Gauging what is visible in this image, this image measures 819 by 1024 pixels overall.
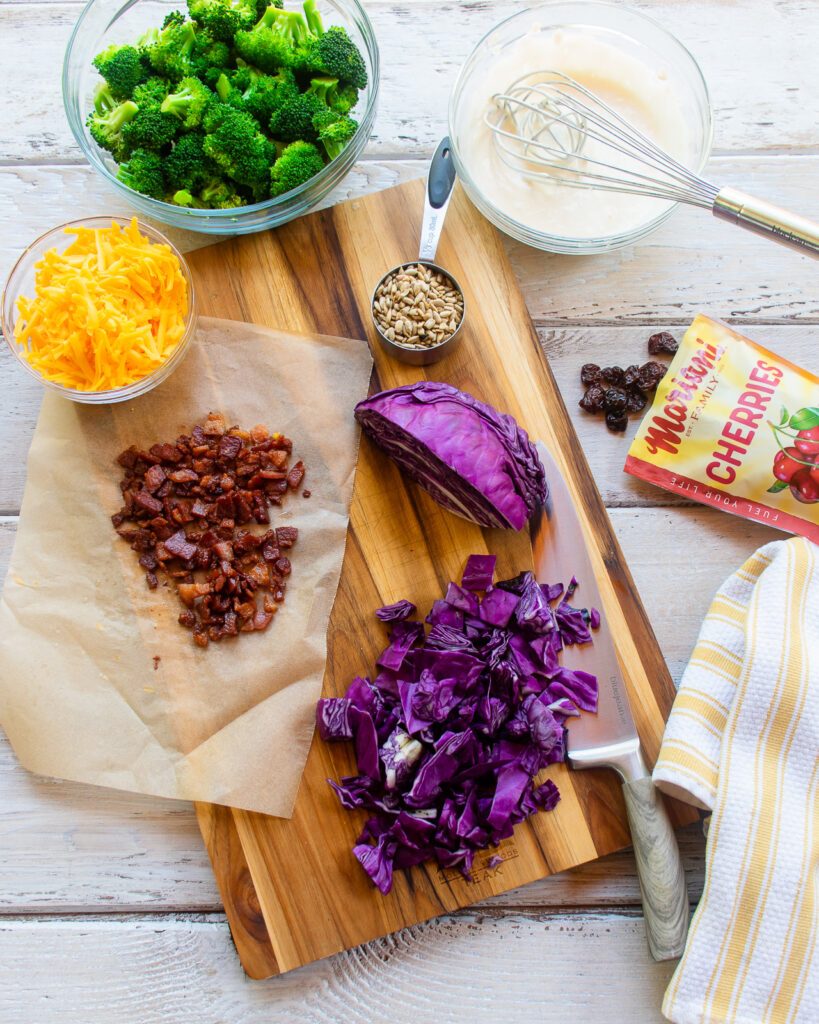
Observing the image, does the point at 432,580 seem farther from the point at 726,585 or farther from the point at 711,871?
the point at 711,871

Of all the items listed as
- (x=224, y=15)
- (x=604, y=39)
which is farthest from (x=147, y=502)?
(x=604, y=39)

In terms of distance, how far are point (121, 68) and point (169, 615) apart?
1.53 meters

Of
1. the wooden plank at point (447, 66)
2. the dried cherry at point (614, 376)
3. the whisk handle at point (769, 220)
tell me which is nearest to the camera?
the whisk handle at point (769, 220)

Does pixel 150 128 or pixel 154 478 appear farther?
pixel 154 478

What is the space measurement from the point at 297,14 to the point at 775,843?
8.53 ft

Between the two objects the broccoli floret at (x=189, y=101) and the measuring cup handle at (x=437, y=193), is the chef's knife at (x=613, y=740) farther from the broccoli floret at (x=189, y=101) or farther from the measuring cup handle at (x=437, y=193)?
the broccoli floret at (x=189, y=101)

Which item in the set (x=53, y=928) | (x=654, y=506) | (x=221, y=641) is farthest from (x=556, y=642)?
(x=53, y=928)

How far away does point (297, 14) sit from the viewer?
2.42 m

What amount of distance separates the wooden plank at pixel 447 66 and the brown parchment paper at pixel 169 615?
81 cm

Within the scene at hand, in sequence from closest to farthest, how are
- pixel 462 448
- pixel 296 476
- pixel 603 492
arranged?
pixel 462 448 → pixel 296 476 → pixel 603 492

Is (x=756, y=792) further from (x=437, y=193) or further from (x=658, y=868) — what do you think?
(x=437, y=193)

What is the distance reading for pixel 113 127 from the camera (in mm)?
2400

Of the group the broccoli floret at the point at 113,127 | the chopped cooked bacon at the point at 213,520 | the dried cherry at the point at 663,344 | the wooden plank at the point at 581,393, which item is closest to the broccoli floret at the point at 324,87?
the broccoli floret at the point at 113,127

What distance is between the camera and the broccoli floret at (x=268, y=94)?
2.36m
